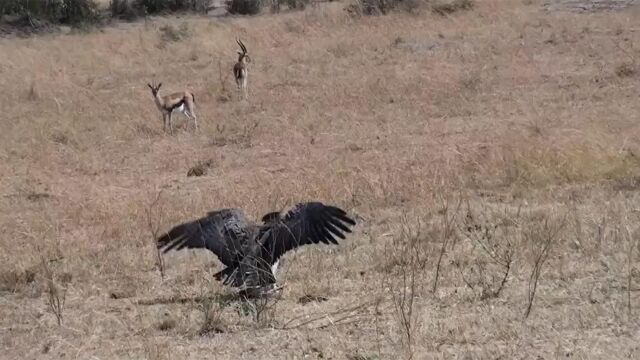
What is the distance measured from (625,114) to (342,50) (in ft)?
26.3

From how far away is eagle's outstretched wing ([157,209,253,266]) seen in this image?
14.0 feet

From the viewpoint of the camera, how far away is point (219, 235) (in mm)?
4348

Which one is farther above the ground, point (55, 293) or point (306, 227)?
point (306, 227)

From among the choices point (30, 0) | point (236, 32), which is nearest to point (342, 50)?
point (236, 32)

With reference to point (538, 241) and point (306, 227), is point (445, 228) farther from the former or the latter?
point (306, 227)

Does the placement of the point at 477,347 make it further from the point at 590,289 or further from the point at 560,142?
the point at 560,142

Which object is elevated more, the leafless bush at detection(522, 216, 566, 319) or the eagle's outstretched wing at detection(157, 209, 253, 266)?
the eagle's outstretched wing at detection(157, 209, 253, 266)

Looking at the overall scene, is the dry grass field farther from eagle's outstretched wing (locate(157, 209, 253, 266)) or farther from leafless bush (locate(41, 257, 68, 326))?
eagle's outstretched wing (locate(157, 209, 253, 266))

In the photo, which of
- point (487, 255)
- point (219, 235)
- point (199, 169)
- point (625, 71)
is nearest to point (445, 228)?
point (487, 255)

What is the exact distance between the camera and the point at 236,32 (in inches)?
831

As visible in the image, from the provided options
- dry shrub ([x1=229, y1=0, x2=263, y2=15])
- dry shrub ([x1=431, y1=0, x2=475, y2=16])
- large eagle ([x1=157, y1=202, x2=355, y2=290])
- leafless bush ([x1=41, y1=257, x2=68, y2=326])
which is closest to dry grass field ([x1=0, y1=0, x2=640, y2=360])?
leafless bush ([x1=41, y1=257, x2=68, y2=326])

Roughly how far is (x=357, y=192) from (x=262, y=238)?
2876 mm

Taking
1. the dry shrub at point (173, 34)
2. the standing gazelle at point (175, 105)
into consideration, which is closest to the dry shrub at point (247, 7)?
the dry shrub at point (173, 34)

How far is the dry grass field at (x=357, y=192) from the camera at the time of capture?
152 inches
